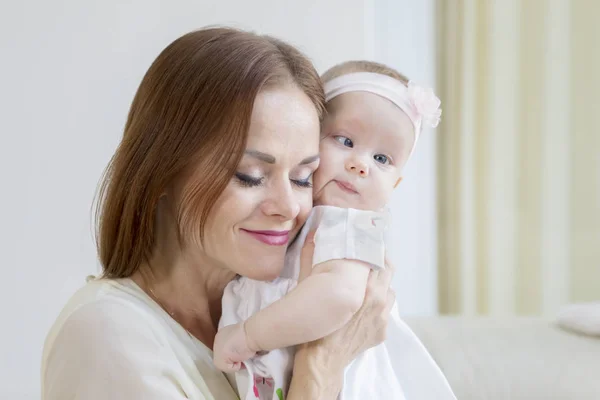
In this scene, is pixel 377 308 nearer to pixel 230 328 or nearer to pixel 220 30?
pixel 230 328

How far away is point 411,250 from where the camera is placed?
3766 millimetres

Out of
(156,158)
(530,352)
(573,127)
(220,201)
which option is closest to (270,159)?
(220,201)

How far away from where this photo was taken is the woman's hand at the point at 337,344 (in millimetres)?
1373

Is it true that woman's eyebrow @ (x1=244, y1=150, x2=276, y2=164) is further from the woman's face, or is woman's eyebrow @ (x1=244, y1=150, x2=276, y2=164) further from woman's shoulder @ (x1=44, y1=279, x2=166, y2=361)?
woman's shoulder @ (x1=44, y1=279, x2=166, y2=361)

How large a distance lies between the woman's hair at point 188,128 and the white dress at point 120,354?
141 millimetres

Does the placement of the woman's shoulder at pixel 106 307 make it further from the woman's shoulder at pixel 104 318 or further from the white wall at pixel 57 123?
the white wall at pixel 57 123

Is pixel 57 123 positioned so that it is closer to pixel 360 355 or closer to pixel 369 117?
pixel 369 117

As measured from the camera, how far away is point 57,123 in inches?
106

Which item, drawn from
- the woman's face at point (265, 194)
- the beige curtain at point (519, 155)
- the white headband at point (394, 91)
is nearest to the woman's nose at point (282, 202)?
the woman's face at point (265, 194)

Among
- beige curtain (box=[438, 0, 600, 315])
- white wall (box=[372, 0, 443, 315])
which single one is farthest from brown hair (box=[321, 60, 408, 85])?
white wall (box=[372, 0, 443, 315])

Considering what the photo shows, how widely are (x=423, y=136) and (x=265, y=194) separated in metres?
2.47

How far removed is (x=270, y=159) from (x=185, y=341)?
0.40 meters

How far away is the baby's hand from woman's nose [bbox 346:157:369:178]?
40 centimetres

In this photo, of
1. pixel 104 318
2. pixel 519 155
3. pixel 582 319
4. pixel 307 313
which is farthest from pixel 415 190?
pixel 104 318
